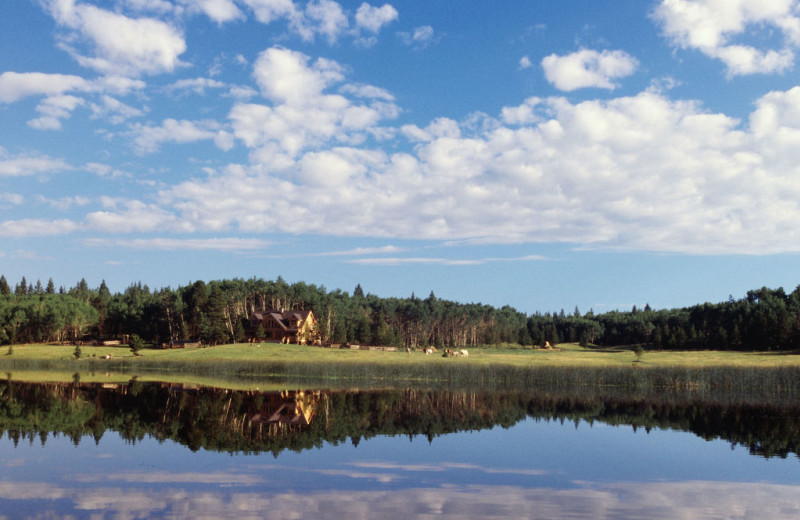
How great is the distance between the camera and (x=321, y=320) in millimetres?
146500

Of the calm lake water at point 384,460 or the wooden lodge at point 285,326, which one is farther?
the wooden lodge at point 285,326

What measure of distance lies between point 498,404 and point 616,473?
24.5 metres

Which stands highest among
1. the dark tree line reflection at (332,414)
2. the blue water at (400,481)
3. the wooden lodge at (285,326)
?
the wooden lodge at (285,326)

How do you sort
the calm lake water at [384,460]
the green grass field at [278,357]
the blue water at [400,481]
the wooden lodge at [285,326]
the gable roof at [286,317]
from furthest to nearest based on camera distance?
1. the gable roof at [286,317]
2. the wooden lodge at [285,326]
3. the green grass field at [278,357]
4. the calm lake water at [384,460]
5. the blue water at [400,481]

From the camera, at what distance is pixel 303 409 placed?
1697 inches

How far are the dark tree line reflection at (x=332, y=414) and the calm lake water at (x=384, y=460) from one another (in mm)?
205

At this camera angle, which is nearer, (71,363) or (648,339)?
(71,363)

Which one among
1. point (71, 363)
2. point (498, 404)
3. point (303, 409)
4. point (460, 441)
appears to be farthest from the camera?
point (71, 363)

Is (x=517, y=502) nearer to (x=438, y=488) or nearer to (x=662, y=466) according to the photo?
(x=438, y=488)

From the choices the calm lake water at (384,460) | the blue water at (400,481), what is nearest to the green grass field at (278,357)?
the calm lake water at (384,460)

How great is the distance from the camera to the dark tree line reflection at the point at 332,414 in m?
32.0

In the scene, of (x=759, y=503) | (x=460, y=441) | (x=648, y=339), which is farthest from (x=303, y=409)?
(x=648, y=339)

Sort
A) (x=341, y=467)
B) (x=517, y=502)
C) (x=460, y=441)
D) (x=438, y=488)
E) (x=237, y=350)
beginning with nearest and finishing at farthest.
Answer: (x=517, y=502), (x=438, y=488), (x=341, y=467), (x=460, y=441), (x=237, y=350)

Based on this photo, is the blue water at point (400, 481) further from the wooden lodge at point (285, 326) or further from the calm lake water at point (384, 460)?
the wooden lodge at point (285, 326)
